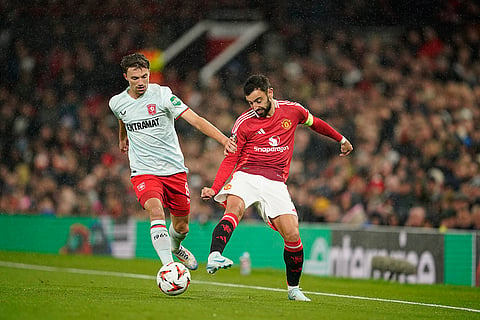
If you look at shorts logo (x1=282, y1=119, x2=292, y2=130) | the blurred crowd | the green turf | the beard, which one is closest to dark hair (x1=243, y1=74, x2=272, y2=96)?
the beard

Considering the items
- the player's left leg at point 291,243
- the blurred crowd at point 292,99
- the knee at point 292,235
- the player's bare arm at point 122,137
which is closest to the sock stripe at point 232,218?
the player's left leg at point 291,243

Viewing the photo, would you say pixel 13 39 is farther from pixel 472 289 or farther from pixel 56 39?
pixel 472 289

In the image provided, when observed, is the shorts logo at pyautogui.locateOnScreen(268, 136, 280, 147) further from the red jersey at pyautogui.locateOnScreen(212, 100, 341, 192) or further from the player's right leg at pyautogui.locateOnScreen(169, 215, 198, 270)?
the player's right leg at pyautogui.locateOnScreen(169, 215, 198, 270)

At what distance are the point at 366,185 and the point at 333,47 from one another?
24.4ft

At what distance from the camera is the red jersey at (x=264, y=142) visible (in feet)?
29.9

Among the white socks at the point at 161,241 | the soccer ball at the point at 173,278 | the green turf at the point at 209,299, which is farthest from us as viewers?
the white socks at the point at 161,241

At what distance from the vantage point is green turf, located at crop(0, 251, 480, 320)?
23.5 feet

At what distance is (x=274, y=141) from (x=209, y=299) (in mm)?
1832

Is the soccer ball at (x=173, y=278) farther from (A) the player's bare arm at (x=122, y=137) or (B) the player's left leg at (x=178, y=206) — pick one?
(A) the player's bare arm at (x=122, y=137)

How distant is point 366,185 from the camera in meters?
17.2

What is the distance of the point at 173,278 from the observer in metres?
Result: 8.21

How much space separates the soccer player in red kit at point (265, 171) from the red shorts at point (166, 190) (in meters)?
0.64

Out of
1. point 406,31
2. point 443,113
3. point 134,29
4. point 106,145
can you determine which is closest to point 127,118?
point 443,113

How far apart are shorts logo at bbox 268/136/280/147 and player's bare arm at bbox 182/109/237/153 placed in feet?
2.55
